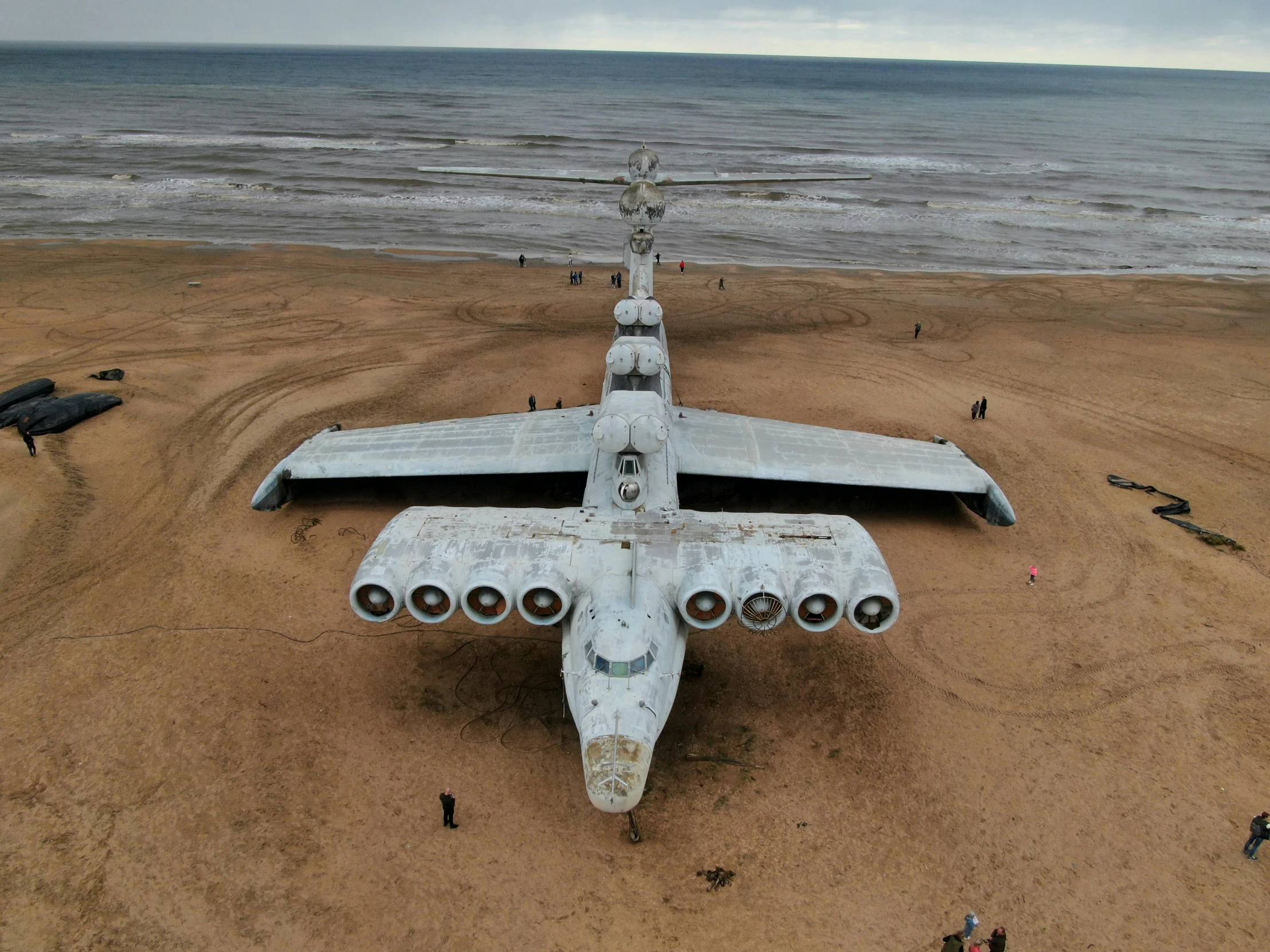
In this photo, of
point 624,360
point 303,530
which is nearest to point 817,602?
point 624,360

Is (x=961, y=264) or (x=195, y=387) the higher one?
(x=961, y=264)

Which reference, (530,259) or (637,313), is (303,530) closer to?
(637,313)

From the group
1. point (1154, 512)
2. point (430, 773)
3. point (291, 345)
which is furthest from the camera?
point (291, 345)

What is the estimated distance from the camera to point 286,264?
151ft

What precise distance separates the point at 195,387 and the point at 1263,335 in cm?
5143

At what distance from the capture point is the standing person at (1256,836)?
11.8 meters

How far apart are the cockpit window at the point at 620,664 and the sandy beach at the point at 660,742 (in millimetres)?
2978

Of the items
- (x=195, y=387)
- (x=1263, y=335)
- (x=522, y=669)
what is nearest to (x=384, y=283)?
(x=195, y=387)

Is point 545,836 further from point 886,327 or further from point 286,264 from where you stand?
point 286,264

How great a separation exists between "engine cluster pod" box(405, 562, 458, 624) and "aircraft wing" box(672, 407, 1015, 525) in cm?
876

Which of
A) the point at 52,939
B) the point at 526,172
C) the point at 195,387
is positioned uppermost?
the point at 526,172

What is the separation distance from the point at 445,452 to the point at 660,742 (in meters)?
10.4

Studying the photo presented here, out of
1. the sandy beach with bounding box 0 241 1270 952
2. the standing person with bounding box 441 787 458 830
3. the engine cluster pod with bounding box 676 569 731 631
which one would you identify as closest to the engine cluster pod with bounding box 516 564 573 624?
the engine cluster pod with bounding box 676 569 731 631

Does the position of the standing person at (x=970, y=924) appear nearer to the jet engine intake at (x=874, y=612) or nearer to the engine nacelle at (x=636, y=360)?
the jet engine intake at (x=874, y=612)
